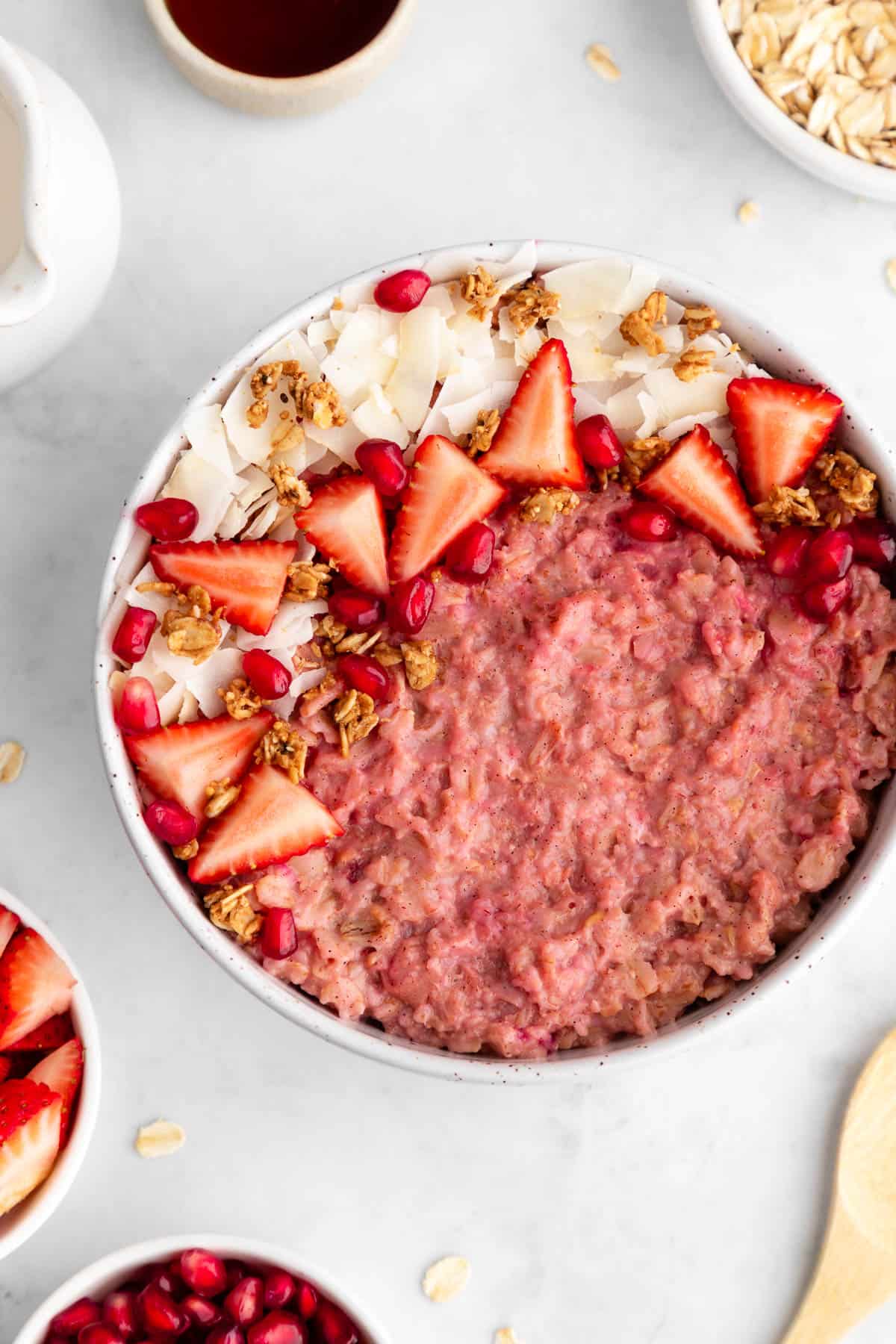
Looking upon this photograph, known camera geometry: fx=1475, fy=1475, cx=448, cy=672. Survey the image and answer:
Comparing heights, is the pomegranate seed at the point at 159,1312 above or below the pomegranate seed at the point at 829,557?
below

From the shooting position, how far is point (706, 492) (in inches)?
105

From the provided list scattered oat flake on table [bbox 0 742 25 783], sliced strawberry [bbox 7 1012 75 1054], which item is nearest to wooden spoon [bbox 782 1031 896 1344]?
sliced strawberry [bbox 7 1012 75 1054]

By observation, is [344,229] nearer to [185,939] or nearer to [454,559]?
[454,559]

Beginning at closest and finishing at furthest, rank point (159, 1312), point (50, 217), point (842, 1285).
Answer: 1. point (50, 217)
2. point (159, 1312)
3. point (842, 1285)

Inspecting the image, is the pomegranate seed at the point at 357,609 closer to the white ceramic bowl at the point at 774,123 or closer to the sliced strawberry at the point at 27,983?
the sliced strawberry at the point at 27,983

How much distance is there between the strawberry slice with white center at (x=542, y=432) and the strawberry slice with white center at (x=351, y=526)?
0.76 feet

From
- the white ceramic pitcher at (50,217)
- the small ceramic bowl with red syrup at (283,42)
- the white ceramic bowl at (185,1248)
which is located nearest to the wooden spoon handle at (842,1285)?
the white ceramic bowl at (185,1248)

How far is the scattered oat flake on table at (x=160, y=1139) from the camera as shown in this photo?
3.01 meters

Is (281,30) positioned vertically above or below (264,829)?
above

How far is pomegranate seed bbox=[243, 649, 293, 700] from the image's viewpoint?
2.61m

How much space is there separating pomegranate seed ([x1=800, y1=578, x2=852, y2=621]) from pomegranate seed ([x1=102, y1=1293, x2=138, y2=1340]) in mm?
1841

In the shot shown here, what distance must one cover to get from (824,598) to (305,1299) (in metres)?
1.68

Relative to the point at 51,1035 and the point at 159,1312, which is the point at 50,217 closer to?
the point at 51,1035

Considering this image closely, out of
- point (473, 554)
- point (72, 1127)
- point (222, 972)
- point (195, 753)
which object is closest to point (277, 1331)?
point (72, 1127)
